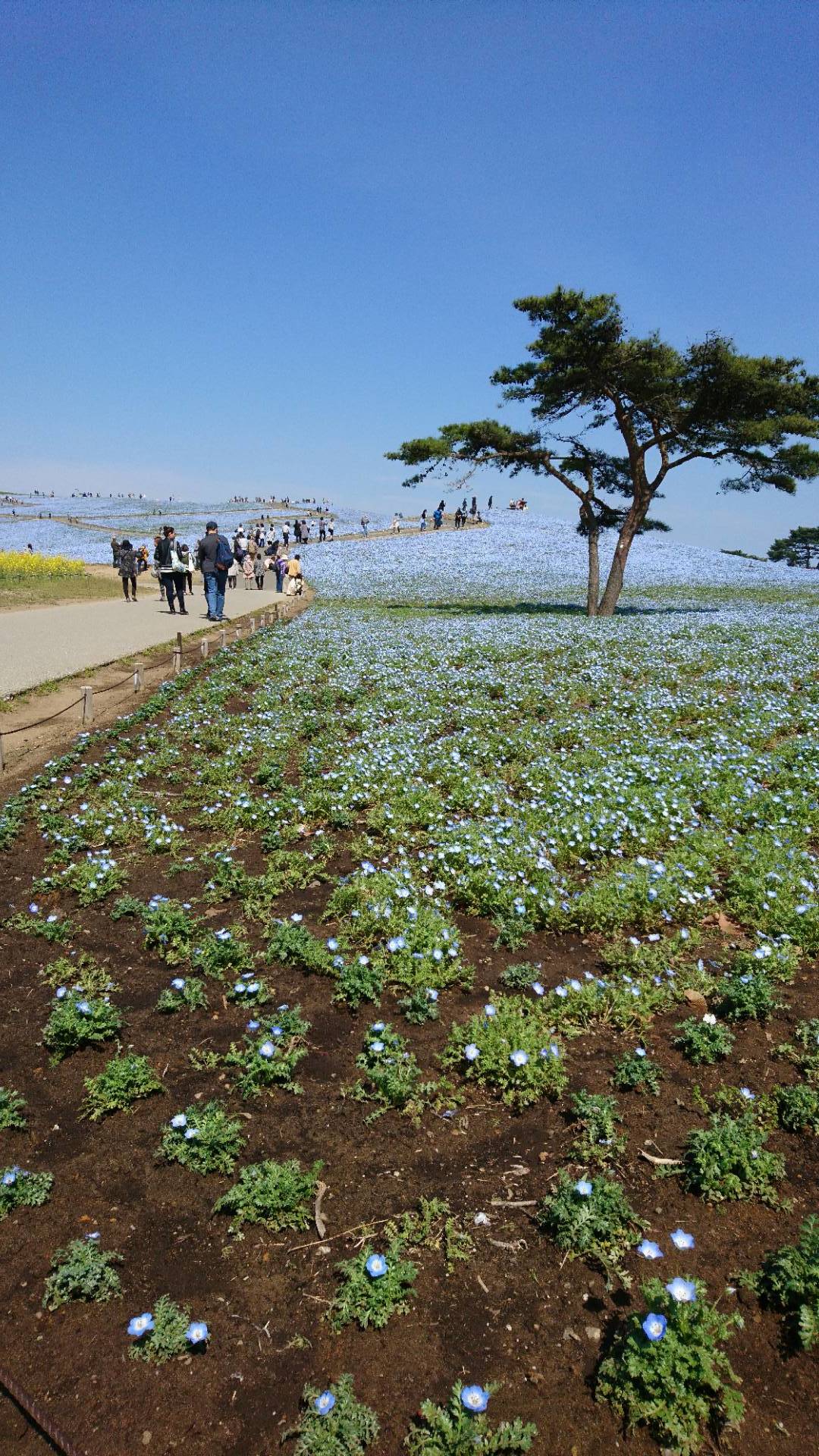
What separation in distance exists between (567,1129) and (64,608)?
78.7ft

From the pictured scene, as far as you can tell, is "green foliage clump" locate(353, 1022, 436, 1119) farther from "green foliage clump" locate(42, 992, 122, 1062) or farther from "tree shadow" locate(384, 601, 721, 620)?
"tree shadow" locate(384, 601, 721, 620)

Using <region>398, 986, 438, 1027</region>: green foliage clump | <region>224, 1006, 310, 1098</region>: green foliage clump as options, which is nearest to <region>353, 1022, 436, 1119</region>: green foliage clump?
<region>398, 986, 438, 1027</region>: green foliage clump

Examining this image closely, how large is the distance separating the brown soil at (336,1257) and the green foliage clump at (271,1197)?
0.07 metres

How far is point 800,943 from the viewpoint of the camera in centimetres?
545

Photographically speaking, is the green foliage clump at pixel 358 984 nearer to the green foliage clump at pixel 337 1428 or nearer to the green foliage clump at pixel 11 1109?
the green foliage clump at pixel 11 1109

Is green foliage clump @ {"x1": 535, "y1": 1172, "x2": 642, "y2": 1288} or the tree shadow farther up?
the tree shadow

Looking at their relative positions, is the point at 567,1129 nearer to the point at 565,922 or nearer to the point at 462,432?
the point at 565,922

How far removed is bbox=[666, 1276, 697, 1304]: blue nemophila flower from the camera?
2660mm

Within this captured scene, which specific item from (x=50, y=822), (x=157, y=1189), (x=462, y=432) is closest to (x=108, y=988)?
(x=157, y=1189)

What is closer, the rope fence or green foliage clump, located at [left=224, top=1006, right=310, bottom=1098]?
green foliage clump, located at [left=224, top=1006, right=310, bottom=1098]

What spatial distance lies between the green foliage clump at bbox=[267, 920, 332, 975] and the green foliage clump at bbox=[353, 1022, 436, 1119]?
83 centimetres

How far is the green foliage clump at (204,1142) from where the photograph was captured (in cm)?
362

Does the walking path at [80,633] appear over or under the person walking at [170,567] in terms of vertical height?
under

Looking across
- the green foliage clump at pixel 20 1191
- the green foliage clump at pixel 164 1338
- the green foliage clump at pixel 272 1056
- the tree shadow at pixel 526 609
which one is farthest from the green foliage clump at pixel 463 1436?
Answer: the tree shadow at pixel 526 609
